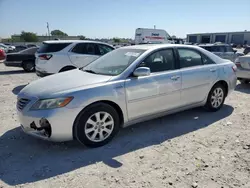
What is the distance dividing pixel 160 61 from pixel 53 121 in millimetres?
2135

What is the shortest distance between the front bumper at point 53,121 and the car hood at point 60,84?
267 mm

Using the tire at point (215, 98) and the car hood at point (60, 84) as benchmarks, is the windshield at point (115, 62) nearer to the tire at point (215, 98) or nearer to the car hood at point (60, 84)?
the car hood at point (60, 84)

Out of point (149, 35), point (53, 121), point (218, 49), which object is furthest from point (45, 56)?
point (149, 35)

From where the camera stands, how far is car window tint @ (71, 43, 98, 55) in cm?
790

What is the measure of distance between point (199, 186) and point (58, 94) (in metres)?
2.14

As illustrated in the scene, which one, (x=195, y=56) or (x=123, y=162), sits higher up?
(x=195, y=56)

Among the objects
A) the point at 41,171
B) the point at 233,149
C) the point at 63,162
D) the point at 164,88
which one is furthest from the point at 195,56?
the point at 41,171

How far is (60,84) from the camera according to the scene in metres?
3.41

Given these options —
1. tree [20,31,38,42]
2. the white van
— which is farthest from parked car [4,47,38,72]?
tree [20,31,38,42]

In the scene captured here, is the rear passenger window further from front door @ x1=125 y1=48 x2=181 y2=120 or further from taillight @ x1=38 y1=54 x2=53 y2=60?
front door @ x1=125 y1=48 x2=181 y2=120

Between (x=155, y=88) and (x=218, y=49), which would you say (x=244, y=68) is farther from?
(x=218, y=49)

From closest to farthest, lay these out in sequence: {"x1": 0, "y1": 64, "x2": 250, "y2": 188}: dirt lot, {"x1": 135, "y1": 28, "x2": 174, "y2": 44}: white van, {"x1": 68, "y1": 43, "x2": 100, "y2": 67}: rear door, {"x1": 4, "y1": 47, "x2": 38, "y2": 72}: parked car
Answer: {"x1": 0, "y1": 64, "x2": 250, "y2": 188}: dirt lot < {"x1": 68, "y1": 43, "x2": 100, "y2": 67}: rear door < {"x1": 4, "y1": 47, "x2": 38, "y2": 72}: parked car < {"x1": 135, "y1": 28, "x2": 174, "y2": 44}: white van

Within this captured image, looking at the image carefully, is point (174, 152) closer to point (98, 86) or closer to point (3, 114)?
point (98, 86)

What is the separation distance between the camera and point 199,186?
2.55 metres
